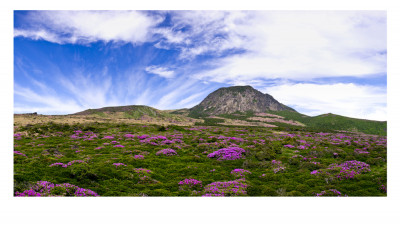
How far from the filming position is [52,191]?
9.29 metres

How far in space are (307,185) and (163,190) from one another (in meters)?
9.09

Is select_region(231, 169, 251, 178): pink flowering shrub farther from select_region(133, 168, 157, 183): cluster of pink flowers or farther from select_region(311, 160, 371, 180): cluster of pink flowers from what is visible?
select_region(133, 168, 157, 183): cluster of pink flowers

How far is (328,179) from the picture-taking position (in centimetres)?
1266

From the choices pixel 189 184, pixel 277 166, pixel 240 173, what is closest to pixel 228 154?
pixel 277 166

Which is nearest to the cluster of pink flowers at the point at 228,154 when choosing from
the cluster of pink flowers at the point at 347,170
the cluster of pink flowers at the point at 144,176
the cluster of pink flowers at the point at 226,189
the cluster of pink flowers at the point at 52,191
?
the cluster of pink flowers at the point at 347,170

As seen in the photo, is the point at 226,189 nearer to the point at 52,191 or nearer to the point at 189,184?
the point at 189,184

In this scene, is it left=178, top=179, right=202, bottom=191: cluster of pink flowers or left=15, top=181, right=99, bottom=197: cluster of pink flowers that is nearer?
left=15, top=181, right=99, bottom=197: cluster of pink flowers

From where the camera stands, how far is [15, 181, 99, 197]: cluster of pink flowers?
9.02 metres

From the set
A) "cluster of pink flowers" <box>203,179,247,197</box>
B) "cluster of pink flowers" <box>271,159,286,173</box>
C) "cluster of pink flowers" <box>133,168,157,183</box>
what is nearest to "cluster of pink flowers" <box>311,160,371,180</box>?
"cluster of pink flowers" <box>271,159,286,173</box>

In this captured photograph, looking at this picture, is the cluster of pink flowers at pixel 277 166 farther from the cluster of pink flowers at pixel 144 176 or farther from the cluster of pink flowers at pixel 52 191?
the cluster of pink flowers at pixel 52 191

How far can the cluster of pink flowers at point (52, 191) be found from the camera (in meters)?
9.02
